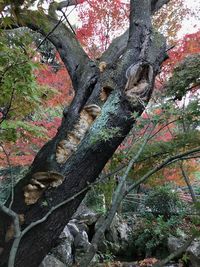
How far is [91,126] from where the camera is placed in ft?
10.7

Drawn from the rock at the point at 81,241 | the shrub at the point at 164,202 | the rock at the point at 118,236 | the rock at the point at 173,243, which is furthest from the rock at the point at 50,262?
the shrub at the point at 164,202

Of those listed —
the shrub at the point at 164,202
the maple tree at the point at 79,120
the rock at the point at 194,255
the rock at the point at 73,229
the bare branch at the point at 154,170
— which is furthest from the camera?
the shrub at the point at 164,202

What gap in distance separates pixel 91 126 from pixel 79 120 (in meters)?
0.26

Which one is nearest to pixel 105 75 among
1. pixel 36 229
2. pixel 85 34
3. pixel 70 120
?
pixel 70 120

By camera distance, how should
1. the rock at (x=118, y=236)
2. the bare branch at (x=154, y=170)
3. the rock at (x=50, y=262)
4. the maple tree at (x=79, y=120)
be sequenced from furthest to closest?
the rock at (x=118, y=236)
the rock at (x=50, y=262)
the maple tree at (x=79, y=120)
the bare branch at (x=154, y=170)

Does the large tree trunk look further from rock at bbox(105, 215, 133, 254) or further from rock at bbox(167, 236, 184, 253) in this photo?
rock at bbox(105, 215, 133, 254)

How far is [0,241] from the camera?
2762 mm

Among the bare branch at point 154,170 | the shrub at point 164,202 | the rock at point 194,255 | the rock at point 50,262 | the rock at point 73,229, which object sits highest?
the shrub at point 164,202

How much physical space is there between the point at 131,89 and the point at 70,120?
844mm

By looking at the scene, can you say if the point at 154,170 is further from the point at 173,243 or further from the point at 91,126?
the point at 173,243

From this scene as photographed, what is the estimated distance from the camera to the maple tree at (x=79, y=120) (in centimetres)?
282

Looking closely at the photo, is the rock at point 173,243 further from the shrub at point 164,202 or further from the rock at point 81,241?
the rock at point 81,241

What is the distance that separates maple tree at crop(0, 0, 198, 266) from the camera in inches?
111

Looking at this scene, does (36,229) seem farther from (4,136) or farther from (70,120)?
(4,136)
